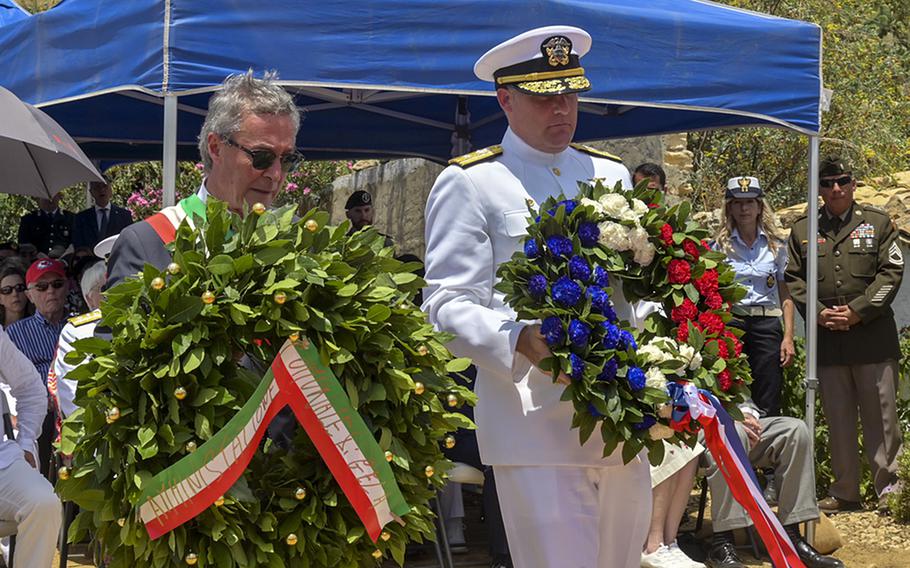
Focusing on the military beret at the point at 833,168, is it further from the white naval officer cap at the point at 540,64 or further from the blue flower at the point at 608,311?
the blue flower at the point at 608,311

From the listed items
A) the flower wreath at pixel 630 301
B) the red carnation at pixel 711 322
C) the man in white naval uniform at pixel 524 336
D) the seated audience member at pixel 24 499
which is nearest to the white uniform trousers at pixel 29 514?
the seated audience member at pixel 24 499

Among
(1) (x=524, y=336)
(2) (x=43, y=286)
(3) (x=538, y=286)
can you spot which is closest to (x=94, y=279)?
(2) (x=43, y=286)

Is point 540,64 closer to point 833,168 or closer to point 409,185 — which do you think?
point 833,168

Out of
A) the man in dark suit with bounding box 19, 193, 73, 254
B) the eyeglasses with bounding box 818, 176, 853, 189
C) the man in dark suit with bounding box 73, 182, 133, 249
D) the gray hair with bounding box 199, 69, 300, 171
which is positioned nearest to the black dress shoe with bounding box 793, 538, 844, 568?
the eyeglasses with bounding box 818, 176, 853, 189

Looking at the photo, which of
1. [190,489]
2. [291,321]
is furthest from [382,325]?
[190,489]

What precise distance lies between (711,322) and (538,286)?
534mm

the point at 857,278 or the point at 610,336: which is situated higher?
the point at 610,336

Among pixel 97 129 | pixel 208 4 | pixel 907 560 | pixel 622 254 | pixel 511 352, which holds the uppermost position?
pixel 208 4

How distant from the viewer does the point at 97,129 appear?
29.6 feet

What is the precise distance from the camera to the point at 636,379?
3.15 m

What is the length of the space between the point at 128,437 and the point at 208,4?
3211mm

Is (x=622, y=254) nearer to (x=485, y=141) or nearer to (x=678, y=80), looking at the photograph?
(x=678, y=80)

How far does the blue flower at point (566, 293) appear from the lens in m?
3.16

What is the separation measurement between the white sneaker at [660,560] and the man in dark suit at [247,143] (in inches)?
140
